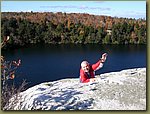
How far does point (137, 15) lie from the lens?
13.0 ft

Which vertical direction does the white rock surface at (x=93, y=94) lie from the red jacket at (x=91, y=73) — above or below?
below

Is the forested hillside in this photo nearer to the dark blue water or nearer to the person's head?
the dark blue water

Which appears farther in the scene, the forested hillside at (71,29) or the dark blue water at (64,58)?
the forested hillside at (71,29)

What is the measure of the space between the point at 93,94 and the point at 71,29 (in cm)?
76

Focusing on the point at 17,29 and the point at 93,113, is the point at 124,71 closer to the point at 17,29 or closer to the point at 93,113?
the point at 93,113

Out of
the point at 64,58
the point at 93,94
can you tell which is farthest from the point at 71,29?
the point at 93,94

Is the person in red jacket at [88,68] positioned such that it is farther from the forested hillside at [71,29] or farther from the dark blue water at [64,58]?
the forested hillside at [71,29]

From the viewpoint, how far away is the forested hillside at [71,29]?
4070mm

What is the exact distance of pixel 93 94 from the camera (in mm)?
3926

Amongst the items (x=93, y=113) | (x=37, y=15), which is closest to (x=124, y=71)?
(x=93, y=113)

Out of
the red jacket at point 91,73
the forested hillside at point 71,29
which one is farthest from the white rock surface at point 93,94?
the forested hillside at point 71,29

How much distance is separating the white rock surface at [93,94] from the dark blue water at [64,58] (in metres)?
0.07

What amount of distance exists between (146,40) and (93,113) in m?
0.91

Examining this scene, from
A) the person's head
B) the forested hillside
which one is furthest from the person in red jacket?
the forested hillside
